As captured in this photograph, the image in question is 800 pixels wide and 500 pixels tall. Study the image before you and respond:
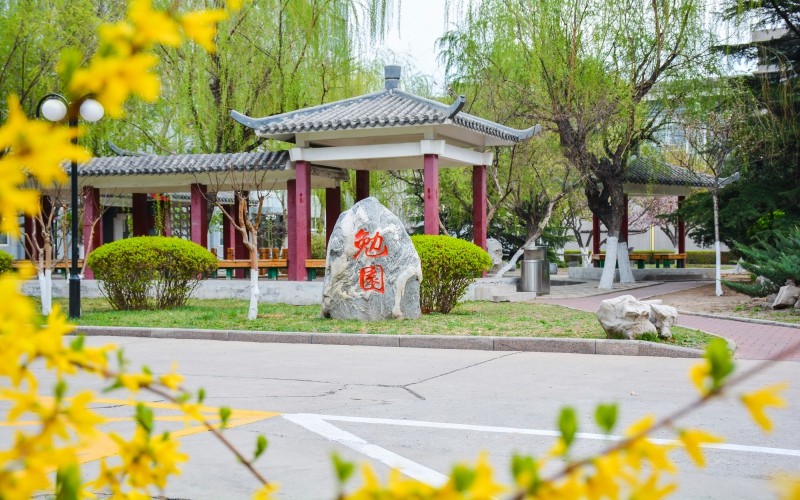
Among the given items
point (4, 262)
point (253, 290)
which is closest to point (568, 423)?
point (253, 290)

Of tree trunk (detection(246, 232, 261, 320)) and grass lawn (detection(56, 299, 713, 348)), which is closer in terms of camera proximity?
grass lawn (detection(56, 299, 713, 348))

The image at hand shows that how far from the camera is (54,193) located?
19.5 metres

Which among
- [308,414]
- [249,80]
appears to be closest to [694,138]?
[249,80]

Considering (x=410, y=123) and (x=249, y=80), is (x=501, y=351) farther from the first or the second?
(x=249, y=80)

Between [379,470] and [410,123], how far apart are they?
1404cm

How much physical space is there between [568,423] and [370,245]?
41.6 feet

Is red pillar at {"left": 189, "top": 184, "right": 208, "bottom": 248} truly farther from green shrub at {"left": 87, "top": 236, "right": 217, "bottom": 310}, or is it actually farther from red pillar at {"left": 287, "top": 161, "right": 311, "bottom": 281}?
green shrub at {"left": 87, "top": 236, "right": 217, "bottom": 310}

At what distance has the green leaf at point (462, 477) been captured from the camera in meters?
1.19

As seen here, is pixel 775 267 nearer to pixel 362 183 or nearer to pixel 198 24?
Answer: pixel 362 183

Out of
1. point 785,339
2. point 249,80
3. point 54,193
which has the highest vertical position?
point 249,80

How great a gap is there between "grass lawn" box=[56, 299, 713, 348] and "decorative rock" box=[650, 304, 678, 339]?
150 millimetres

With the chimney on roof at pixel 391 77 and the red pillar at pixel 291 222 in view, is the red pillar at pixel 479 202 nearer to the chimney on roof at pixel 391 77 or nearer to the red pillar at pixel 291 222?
the chimney on roof at pixel 391 77

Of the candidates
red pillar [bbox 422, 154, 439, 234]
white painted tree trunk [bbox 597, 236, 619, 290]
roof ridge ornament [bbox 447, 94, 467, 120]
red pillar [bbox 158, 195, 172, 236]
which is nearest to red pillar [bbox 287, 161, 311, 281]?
red pillar [bbox 422, 154, 439, 234]

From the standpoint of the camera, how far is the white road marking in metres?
4.69
